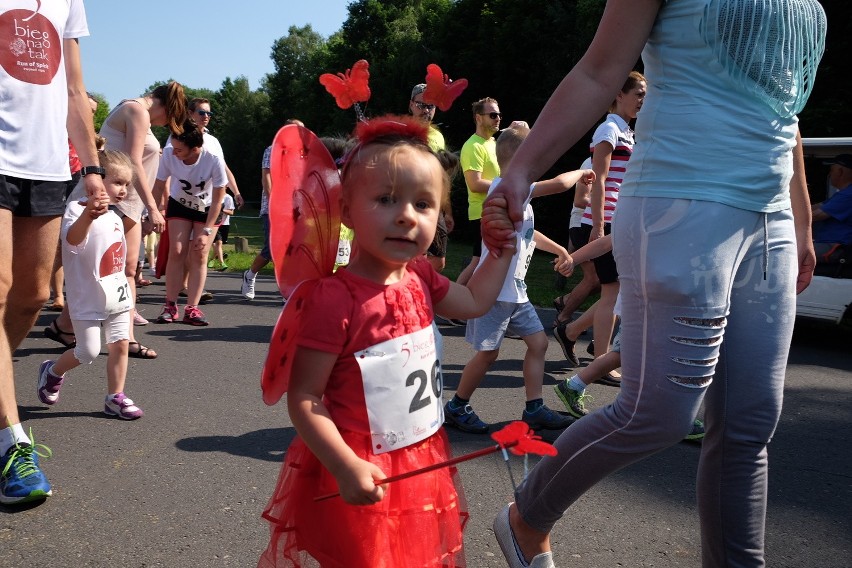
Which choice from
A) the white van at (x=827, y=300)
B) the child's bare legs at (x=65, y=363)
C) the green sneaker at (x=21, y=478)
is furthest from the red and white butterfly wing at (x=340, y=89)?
the white van at (x=827, y=300)

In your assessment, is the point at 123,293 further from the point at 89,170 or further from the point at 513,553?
the point at 513,553

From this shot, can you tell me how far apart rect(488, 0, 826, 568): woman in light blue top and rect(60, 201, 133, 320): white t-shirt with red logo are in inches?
116

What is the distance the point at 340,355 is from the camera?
6.43 ft

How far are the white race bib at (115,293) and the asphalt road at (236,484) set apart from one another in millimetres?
594

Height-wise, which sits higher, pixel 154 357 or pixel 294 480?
pixel 294 480

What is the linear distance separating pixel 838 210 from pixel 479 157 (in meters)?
3.89

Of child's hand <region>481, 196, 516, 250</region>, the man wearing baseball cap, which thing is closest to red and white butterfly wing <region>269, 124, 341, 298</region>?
child's hand <region>481, 196, 516, 250</region>

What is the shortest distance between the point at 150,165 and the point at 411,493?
5.60m

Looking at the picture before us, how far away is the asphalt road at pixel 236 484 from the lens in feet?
9.66

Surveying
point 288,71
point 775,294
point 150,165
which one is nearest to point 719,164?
point 775,294

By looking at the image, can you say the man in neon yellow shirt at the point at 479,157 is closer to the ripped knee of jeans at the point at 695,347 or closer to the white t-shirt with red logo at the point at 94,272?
the white t-shirt with red logo at the point at 94,272

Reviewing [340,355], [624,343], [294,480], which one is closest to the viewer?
[340,355]

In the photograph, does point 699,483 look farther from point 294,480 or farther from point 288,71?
point 288,71

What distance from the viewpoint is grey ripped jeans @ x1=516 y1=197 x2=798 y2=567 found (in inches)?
82.7
